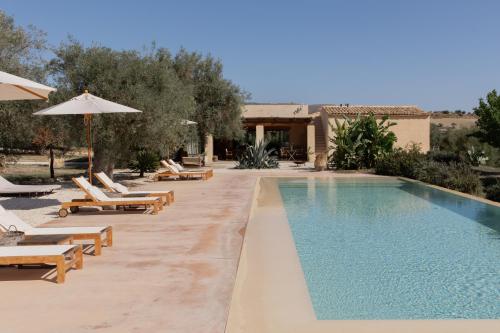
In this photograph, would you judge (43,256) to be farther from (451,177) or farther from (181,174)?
(451,177)

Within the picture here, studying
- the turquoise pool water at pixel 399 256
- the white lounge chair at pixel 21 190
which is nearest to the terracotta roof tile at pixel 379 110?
the turquoise pool water at pixel 399 256

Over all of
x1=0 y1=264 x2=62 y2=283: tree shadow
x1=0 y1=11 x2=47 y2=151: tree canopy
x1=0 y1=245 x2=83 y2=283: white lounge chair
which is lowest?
x1=0 y1=264 x2=62 y2=283: tree shadow

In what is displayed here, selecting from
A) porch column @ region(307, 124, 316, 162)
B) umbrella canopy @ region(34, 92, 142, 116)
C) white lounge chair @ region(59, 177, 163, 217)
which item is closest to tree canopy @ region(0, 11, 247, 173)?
umbrella canopy @ region(34, 92, 142, 116)

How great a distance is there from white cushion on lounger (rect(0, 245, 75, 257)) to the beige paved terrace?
1.03ft

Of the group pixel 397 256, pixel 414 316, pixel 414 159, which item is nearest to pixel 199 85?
pixel 414 159

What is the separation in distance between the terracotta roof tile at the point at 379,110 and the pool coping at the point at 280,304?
82.9 ft

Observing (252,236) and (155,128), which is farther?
(155,128)

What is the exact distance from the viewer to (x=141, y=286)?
5488 millimetres

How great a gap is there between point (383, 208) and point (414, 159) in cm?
957

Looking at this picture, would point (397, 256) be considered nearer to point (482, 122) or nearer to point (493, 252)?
point (493, 252)

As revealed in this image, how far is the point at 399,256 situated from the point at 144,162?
1490cm

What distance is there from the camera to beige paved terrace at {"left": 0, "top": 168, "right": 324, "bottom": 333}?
445 cm

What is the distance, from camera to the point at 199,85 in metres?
28.0

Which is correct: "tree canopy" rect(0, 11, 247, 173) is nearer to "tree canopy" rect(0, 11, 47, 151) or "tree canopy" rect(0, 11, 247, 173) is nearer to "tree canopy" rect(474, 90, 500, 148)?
"tree canopy" rect(0, 11, 47, 151)
